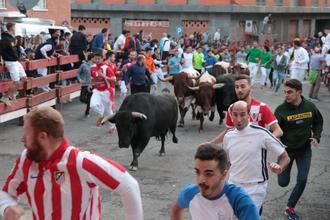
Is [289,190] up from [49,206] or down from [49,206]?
down

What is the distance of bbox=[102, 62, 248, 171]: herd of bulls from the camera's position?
35.4 ft

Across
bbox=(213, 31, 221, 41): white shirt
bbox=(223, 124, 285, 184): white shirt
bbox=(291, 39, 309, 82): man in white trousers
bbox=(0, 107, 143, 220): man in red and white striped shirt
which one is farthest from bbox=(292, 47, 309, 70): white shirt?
bbox=(213, 31, 221, 41): white shirt

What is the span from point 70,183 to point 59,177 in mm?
76

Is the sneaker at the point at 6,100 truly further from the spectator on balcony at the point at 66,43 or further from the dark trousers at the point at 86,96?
the spectator on balcony at the point at 66,43

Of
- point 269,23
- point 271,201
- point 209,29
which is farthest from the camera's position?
point 269,23

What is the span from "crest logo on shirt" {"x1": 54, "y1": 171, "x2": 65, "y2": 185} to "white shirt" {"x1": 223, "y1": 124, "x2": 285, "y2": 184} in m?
2.49

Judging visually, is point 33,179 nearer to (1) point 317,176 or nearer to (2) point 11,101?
(1) point 317,176

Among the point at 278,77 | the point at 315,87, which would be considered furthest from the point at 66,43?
the point at 278,77

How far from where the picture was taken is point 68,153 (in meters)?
3.77

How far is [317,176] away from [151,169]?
2.75 meters

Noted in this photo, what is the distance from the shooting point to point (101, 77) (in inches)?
566

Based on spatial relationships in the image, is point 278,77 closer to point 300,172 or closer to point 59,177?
point 300,172

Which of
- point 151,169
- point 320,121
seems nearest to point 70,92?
point 151,169

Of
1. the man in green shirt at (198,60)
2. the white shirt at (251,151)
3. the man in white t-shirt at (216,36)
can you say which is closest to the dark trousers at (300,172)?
the white shirt at (251,151)
